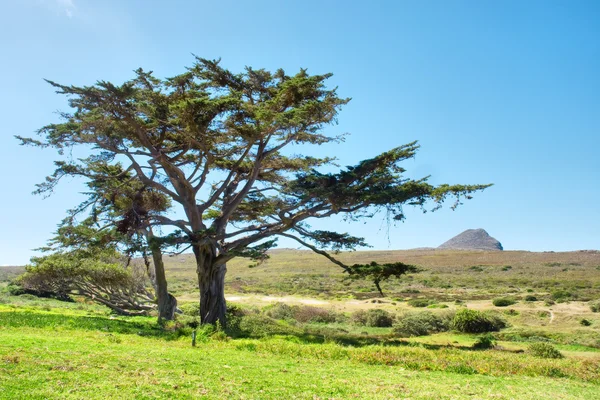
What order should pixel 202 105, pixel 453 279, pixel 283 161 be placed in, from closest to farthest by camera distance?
pixel 202 105
pixel 283 161
pixel 453 279

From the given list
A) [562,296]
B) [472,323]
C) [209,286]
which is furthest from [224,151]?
[562,296]

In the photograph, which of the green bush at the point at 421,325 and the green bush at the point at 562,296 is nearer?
the green bush at the point at 421,325

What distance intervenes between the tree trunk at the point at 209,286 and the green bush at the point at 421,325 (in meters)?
8.76

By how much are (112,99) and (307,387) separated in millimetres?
14267

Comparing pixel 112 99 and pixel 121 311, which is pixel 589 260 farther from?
pixel 112 99

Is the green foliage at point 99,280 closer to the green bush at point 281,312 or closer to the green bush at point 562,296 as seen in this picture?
the green bush at point 281,312

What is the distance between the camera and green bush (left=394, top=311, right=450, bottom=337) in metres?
22.4

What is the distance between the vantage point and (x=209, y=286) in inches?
821

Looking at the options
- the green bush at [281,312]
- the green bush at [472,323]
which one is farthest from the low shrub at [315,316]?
the green bush at [472,323]

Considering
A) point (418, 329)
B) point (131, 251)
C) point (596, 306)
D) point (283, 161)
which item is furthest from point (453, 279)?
point (131, 251)

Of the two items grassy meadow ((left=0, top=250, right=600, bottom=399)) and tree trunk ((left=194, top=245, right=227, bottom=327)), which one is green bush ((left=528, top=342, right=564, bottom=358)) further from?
tree trunk ((left=194, top=245, right=227, bottom=327))

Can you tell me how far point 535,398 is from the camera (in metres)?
8.64

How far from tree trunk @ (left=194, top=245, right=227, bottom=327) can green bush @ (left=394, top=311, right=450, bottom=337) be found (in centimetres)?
876

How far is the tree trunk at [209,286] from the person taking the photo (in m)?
20.6
